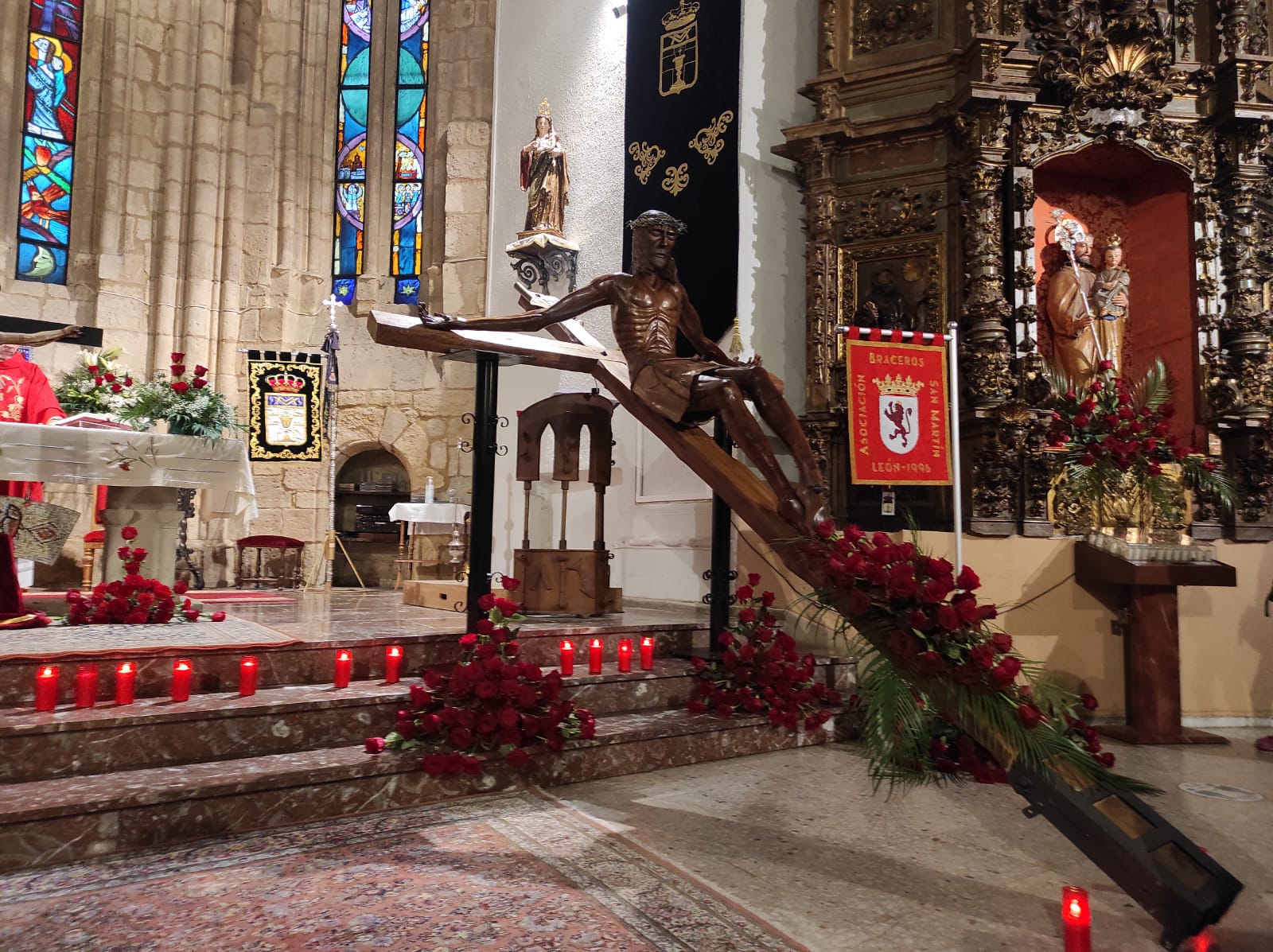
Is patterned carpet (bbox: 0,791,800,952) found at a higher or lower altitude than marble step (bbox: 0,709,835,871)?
lower

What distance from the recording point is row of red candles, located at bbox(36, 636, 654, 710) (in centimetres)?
297

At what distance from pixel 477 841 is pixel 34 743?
1.43m

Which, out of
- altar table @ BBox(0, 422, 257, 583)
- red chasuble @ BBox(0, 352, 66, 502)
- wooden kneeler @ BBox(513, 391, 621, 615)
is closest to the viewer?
altar table @ BBox(0, 422, 257, 583)

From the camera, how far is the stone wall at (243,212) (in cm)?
1009

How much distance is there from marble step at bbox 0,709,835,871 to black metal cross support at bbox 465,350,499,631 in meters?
0.76

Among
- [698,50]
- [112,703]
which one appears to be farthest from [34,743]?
[698,50]

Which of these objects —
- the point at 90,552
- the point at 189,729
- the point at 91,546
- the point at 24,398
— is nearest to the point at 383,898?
the point at 189,729

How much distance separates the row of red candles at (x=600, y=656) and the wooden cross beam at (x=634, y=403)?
0.86 metres

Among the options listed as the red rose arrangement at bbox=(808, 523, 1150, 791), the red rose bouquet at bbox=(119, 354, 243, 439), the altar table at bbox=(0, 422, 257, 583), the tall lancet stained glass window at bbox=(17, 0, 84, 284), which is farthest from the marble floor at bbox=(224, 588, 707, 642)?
the tall lancet stained glass window at bbox=(17, 0, 84, 284)

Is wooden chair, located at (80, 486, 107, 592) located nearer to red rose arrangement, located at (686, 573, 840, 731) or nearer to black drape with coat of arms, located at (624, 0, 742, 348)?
black drape with coat of arms, located at (624, 0, 742, 348)

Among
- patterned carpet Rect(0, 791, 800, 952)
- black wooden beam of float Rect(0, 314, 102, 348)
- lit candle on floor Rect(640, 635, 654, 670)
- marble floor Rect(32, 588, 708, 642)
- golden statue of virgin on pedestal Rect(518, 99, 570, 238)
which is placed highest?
golden statue of virgin on pedestal Rect(518, 99, 570, 238)

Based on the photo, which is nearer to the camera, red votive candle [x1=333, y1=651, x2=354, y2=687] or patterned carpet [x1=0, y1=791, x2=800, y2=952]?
patterned carpet [x1=0, y1=791, x2=800, y2=952]

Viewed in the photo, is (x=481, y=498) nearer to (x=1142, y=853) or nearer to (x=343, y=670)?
(x=343, y=670)

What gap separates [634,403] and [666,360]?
0.29 metres
